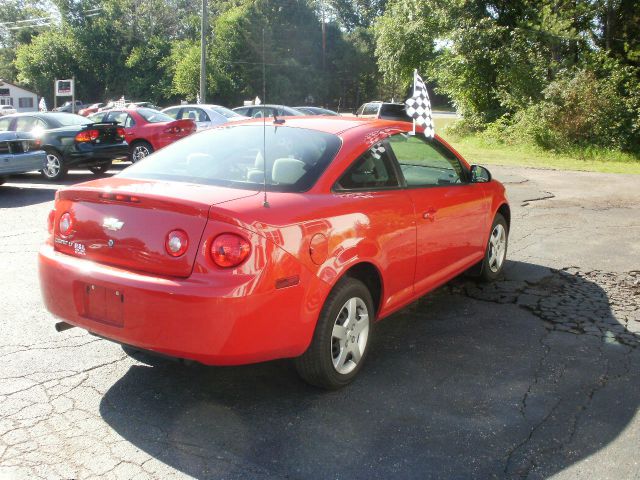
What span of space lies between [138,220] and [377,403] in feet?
5.44

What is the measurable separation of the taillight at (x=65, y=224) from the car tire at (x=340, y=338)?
59.4 inches

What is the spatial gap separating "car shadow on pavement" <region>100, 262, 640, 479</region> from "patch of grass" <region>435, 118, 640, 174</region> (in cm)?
1362

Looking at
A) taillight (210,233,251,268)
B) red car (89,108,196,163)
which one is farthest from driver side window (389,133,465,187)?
red car (89,108,196,163)

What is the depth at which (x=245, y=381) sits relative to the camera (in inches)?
147

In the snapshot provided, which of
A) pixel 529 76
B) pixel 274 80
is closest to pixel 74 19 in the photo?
pixel 274 80

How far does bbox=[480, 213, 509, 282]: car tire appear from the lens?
5746 millimetres

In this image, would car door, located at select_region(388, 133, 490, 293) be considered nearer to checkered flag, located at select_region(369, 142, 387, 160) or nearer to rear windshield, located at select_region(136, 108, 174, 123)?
Result: checkered flag, located at select_region(369, 142, 387, 160)

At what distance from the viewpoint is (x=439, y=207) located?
180 inches

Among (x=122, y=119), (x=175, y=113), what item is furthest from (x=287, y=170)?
(x=175, y=113)

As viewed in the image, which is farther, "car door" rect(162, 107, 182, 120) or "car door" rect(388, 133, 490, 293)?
"car door" rect(162, 107, 182, 120)

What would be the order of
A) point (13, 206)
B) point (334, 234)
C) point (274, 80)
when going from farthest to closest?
point (274, 80), point (13, 206), point (334, 234)

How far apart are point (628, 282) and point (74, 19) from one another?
6596 cm

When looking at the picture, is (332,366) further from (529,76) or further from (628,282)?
(529,76)

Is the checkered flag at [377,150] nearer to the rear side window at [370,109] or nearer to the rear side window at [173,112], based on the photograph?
the rear side window at [173,112]
